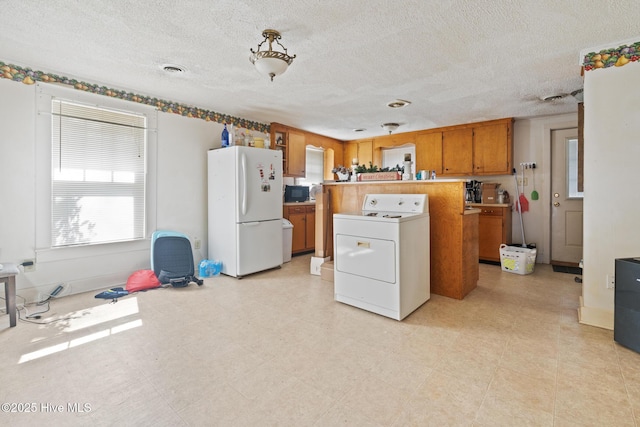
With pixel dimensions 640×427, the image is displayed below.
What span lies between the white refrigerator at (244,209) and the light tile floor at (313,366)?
1.06 meters

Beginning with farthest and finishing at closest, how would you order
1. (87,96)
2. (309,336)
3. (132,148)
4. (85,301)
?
1. (132,148)
2. (87,96)
3. (85,301)
4. (309,336)

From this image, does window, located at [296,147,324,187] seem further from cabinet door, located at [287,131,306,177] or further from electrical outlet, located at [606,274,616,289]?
electrical outlet, located at [606,274,616,289]

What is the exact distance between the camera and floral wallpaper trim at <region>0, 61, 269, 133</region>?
2842mm

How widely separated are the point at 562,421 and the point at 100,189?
4.41 meters

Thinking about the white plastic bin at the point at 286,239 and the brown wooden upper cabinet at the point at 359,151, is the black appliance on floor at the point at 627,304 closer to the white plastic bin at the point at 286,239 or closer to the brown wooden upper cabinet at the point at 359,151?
the white plastic bin at the point at 286,239

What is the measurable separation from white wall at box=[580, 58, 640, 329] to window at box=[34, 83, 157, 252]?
15.3 feet

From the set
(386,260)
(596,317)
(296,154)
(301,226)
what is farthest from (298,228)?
(596,317)

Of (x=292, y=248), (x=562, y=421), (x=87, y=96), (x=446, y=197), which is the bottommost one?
(x=562, y=421)

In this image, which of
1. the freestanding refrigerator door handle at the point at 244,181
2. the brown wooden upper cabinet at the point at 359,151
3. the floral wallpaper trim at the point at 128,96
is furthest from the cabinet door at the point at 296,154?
the freestanding refrigerator door handle at the point at 244,181

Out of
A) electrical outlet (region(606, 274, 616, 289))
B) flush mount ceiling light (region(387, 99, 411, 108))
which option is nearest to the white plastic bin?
flush mount ceiling light (region(387, 99, 411, 108))

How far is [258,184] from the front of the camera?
4.04 meters

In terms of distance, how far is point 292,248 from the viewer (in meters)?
5.26

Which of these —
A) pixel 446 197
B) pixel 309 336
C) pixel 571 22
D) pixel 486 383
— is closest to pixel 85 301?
pixel 309 336

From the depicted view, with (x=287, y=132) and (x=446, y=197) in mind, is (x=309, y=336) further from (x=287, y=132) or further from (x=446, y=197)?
(x=287, y=132)
